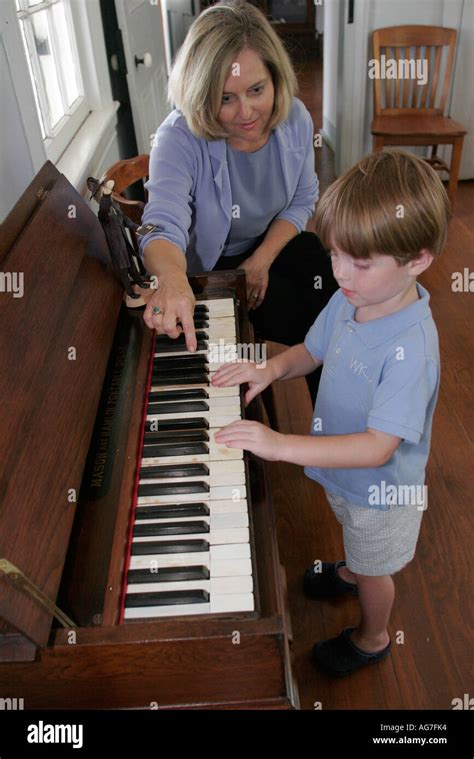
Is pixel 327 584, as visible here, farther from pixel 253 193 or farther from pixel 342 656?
pixel 253 193

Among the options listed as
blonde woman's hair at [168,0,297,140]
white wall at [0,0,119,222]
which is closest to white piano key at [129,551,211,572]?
white wall at [0,0,119,222]

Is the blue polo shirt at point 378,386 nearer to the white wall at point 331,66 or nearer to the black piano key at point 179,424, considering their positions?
the black piano key at point 179,424

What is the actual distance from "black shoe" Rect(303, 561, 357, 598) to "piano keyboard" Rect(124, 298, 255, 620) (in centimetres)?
80

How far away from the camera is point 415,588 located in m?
1.75

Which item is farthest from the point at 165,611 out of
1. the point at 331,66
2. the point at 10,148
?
the point at 331,66

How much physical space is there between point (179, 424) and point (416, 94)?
11.6ft

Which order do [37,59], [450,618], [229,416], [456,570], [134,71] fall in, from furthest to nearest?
[134,71]
[37,59]
[456,570]
[450,618]
[229,416]

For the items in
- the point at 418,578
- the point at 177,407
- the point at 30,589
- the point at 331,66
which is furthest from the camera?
the point at 331,66

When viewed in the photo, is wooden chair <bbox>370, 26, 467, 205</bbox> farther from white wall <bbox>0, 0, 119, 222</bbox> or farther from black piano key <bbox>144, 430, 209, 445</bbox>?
black piano key <bbox>144, 430, 209, 445</bbox>

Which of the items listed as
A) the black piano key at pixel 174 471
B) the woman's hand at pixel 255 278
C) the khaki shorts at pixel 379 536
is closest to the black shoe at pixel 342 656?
the khaki shorts at pixel 379 536

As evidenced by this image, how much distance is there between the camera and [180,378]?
1.20 metres

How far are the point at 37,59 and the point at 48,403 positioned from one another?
1.57 metres

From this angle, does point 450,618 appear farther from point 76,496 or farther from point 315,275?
point 76,496

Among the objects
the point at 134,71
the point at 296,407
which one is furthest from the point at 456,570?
the point at 134,71
